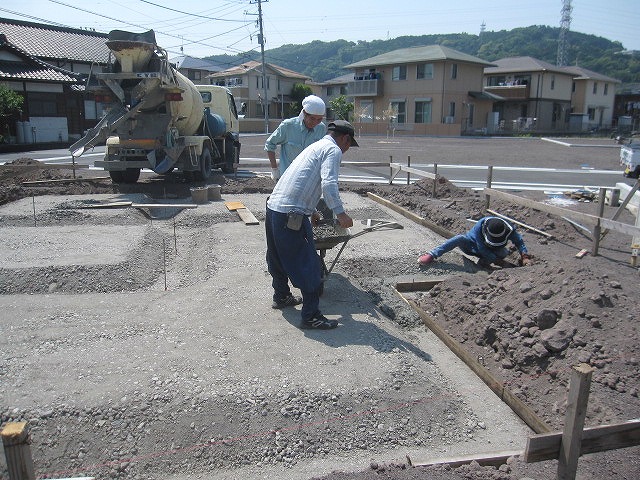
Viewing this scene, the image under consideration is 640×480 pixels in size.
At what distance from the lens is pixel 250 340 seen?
4301 mm

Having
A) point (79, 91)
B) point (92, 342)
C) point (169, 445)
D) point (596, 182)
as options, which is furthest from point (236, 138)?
point (79, 91)

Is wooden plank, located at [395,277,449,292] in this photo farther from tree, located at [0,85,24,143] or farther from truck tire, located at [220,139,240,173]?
tree, located at [0,85,24,143]

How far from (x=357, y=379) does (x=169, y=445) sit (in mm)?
1343

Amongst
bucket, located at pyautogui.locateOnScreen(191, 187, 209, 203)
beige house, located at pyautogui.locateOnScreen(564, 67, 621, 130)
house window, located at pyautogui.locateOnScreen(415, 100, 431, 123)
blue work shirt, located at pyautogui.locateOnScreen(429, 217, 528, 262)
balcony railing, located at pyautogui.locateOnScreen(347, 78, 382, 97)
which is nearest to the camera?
blue work shirt, located at pyautogui.locateOnScreen(429, 217, 528, 262)

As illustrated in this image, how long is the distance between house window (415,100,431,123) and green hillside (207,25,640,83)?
135 ft

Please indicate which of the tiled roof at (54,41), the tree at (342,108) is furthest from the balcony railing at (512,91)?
the tiled roof at (54,41)

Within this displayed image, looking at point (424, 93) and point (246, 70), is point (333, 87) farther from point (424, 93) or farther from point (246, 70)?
point (424, 93)

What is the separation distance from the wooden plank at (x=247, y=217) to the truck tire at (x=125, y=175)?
4608 millimetres

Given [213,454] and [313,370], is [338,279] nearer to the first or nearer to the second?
[313,370]

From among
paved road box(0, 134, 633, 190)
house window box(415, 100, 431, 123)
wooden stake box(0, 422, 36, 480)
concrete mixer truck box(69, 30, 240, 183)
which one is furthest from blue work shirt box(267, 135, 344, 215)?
house window box(415, 100, 431, 123)

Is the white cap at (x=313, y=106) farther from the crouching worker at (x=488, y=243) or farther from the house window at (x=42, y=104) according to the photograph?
the house window at (x=42, y=104)

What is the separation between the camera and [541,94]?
48812mm

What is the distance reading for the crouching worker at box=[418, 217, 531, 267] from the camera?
21.4 feet

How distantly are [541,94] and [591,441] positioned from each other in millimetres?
52228
